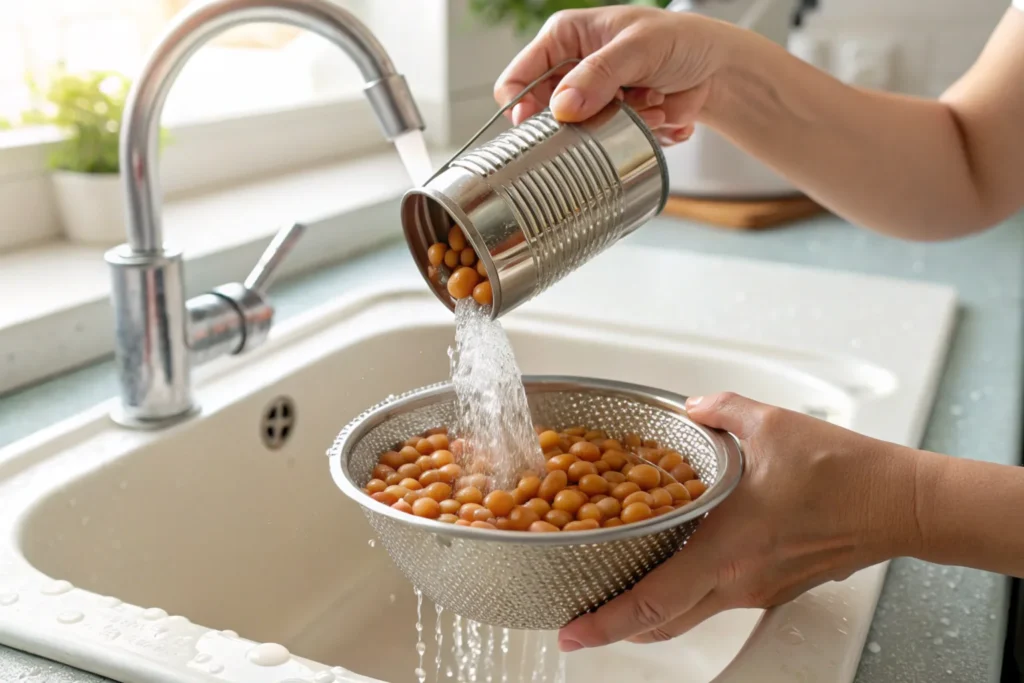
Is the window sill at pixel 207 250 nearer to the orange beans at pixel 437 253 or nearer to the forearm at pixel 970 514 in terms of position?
the orange beans at pixel 437 253

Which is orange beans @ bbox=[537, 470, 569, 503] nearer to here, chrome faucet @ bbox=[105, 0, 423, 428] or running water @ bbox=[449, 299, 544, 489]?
running water @ bbox=[449, 299, 544, 489]

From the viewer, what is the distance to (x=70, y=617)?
639mm

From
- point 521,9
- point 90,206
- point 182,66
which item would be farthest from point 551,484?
point 521,9

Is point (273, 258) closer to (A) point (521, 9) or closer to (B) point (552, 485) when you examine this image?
(B) point (552, 485)

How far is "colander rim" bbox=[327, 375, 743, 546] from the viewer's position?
593 mm

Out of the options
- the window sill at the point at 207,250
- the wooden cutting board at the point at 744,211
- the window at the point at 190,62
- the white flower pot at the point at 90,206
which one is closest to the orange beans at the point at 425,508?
the window sill at the point at 207,250

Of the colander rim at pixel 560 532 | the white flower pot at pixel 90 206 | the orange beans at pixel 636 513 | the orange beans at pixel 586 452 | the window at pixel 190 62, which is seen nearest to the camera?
the colander rim at pixel 560 532

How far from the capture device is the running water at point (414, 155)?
84 centimetres

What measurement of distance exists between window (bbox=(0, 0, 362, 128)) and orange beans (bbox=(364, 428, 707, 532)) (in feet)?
3.02

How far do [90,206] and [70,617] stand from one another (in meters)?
0.79

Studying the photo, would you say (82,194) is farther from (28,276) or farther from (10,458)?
(10,458)

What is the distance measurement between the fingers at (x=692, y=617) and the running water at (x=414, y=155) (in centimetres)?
38

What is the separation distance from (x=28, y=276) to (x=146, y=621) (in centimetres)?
67

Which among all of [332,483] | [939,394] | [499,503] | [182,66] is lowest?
[332,483]
